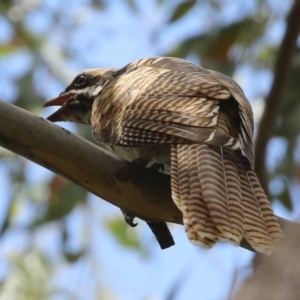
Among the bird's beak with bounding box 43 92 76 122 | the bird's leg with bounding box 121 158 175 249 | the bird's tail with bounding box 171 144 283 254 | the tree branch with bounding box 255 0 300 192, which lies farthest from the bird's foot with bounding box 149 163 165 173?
the tree branch with bounding box 255 0 300 192

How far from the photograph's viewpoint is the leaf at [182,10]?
4859 mm

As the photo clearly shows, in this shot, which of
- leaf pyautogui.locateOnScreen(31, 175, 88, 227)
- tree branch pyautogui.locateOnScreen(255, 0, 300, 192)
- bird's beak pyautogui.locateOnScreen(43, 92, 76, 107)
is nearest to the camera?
bird's beak pyautogui.locateOnScreen(43, 92, 76, 107)

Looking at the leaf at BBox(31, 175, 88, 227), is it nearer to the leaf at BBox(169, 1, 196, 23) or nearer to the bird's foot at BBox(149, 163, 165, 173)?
the leaf at BBox(169, 1, 196, 23)

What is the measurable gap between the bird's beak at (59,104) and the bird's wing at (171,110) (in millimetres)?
608

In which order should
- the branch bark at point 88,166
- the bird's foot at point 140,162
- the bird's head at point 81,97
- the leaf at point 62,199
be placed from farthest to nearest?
the leaf at point 62,199 < the bird's head at point 81,97 < the bird's foot at point 140,162 < the branch bark at point 88,166

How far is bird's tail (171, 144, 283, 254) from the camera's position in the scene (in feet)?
6.14

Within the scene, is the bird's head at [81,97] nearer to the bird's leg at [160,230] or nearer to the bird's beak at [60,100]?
the bird's beak at [60,100]

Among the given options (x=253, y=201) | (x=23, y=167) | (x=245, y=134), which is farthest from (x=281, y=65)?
(x=23, y=167)

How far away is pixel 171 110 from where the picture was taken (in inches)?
88.7

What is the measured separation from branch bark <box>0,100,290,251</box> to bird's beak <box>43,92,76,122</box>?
3.82ft

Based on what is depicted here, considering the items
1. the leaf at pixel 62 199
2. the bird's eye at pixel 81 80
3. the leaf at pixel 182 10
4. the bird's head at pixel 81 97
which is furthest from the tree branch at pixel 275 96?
the leaf at pixel 182 10

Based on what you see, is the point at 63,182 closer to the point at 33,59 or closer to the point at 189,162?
the point at 33,59

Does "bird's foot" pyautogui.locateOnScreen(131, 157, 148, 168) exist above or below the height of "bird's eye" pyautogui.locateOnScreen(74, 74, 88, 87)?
above

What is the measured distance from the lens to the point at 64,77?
5.74 meters
